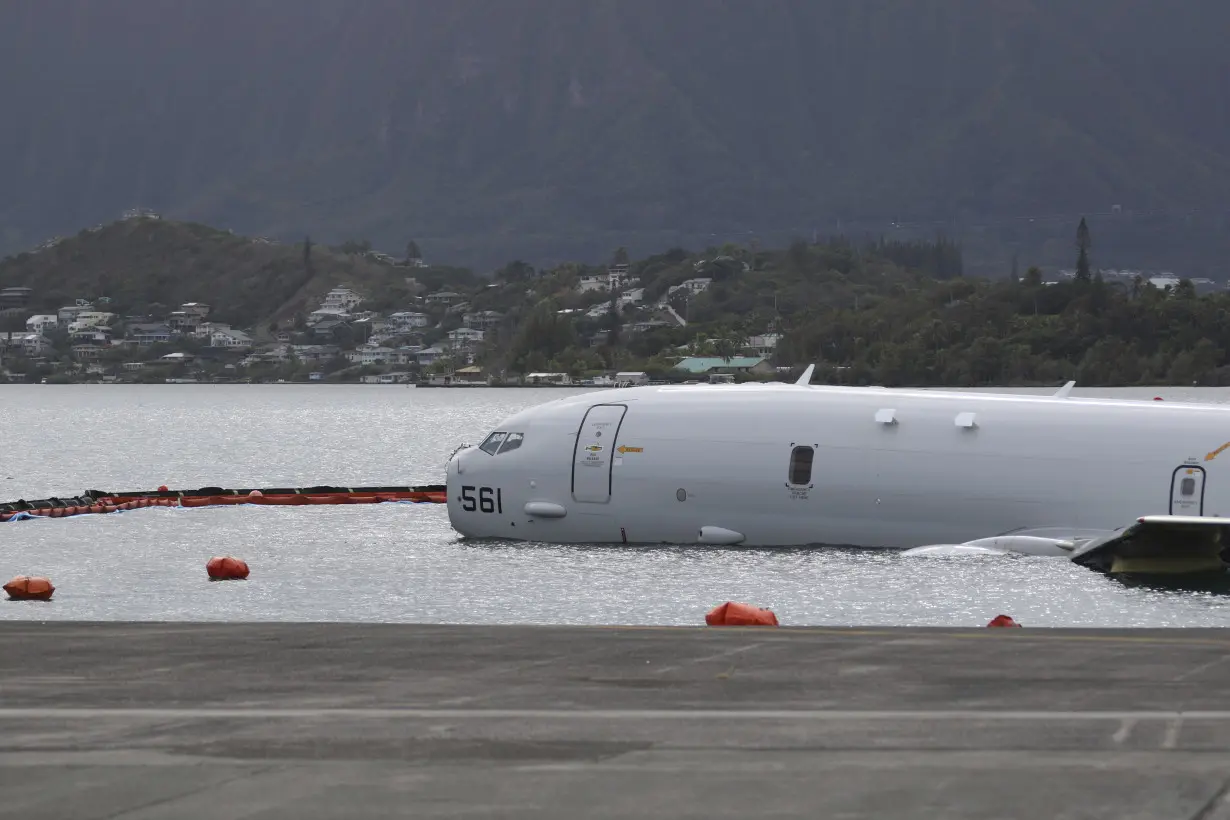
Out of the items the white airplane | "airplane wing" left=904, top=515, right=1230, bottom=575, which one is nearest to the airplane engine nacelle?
the white airplane

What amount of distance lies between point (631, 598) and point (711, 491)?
7.64 meters

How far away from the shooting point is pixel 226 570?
169 ft

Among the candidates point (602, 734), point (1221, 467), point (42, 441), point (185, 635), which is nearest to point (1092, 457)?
point (1221, 467)

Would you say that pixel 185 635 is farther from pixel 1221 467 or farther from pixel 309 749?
pixel 1221 467

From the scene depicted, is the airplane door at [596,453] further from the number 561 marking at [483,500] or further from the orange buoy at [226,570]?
the orange buoy at [226,570]

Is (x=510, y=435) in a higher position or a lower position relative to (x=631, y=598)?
higher

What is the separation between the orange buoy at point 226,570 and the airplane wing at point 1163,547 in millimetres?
22474

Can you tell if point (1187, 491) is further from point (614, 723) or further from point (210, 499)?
point (210, 499)

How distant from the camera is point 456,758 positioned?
13.2m

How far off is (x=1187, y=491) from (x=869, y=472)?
7.93 metres

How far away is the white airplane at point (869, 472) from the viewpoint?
46.2m

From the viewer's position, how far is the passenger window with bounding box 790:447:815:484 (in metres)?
48.9

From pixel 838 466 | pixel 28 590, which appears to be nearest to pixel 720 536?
pixel 838 466

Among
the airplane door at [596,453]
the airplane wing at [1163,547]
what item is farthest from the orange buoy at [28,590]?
the airplane wing at [1163,547]
